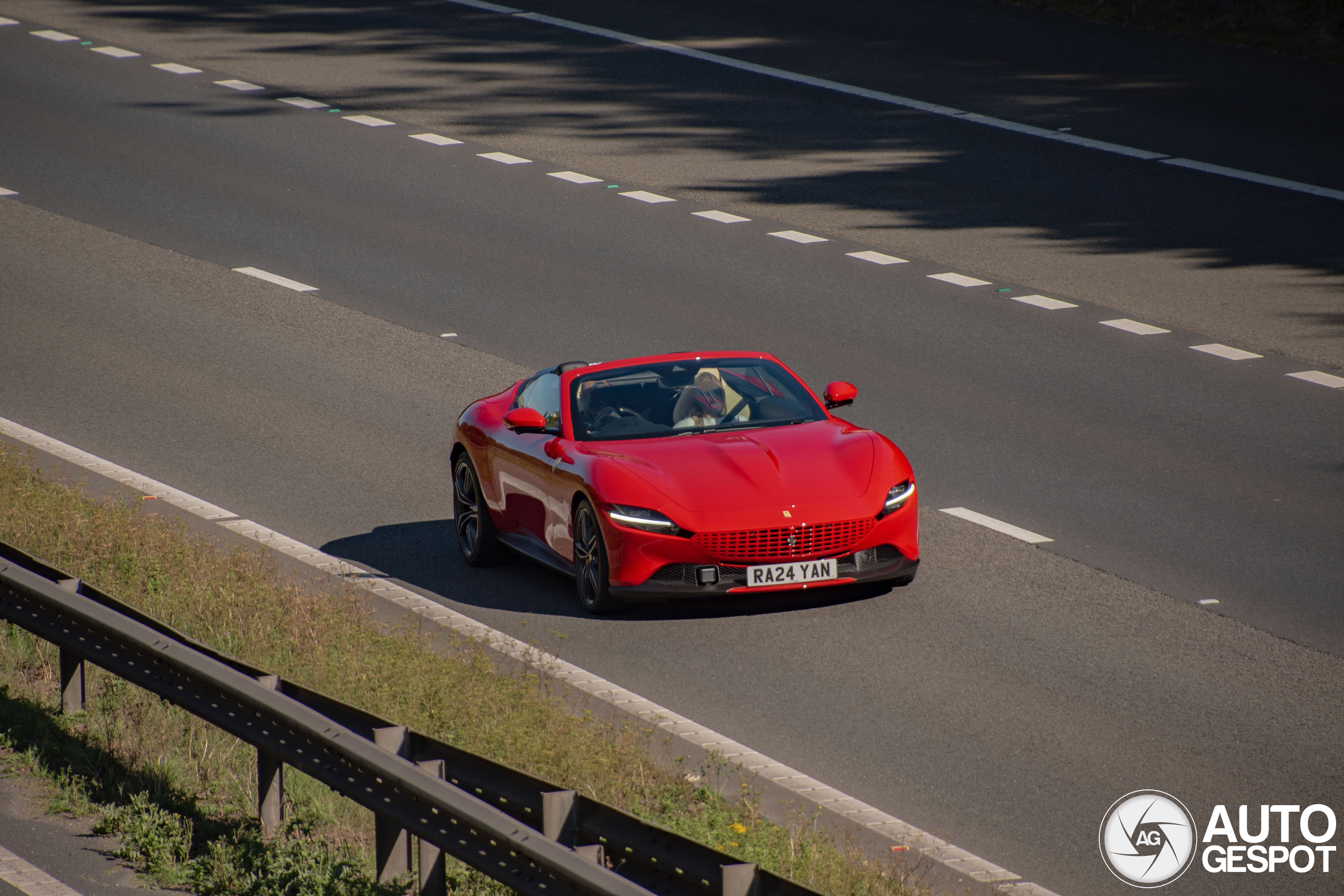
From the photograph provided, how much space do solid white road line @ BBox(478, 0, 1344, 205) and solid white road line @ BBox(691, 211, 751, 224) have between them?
5.40 metres

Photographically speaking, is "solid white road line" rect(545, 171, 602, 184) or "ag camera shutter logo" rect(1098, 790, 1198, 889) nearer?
"ag camera shutter logo" rect(1098, 790, 1198, 889)

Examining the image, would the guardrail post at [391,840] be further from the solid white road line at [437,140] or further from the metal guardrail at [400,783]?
the solid white road line at [437,140]

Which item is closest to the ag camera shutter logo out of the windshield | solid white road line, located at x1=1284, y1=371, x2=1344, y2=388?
the windshield

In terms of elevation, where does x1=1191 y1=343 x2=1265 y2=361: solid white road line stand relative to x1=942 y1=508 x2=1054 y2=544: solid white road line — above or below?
above

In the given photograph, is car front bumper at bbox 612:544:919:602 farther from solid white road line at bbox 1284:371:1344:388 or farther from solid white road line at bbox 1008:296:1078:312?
solid white road line at bbox 1008:296:1078:312

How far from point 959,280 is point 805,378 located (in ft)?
12.5

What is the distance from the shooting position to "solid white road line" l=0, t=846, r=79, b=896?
760 cm

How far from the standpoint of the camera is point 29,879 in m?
7.72

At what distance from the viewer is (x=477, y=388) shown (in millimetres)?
16672

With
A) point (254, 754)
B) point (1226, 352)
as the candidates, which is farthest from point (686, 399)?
point (1226, 352)

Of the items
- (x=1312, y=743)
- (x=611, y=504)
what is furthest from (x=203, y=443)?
(x=1312, y=743)

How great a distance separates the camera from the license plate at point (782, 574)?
1105 centimetres

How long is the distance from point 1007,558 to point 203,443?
688 centimetres

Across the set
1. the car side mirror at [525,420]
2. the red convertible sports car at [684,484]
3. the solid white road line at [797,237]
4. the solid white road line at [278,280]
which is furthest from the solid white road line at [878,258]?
the car side mirror at [525,420]
